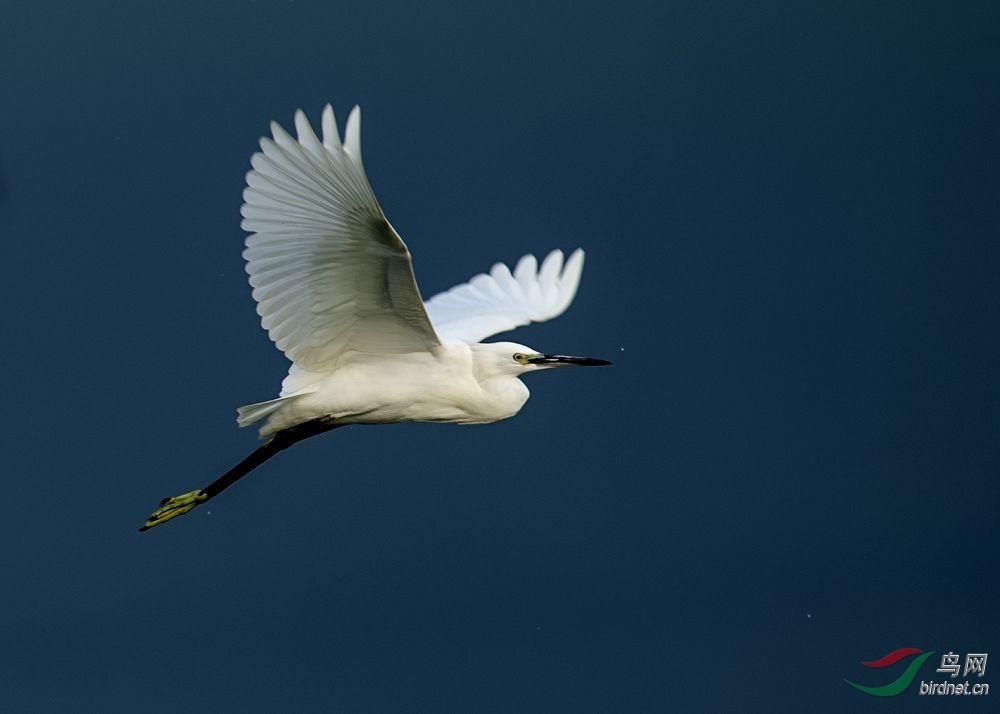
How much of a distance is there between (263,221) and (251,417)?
0.55 m

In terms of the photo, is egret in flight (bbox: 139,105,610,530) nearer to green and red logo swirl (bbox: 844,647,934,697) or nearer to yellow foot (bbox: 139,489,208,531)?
yellow foot (bbox: 139,489,208,531)

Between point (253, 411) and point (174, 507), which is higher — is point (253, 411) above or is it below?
above

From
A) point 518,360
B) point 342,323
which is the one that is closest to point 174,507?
point 342,323

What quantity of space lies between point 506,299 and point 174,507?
48.2 inches

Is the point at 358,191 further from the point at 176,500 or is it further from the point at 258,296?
the point at 176,500

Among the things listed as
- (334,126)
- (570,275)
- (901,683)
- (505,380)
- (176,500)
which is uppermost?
(334,126)

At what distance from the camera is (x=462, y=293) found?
4.55m

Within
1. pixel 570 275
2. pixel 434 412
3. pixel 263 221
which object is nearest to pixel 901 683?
pixel 570 275

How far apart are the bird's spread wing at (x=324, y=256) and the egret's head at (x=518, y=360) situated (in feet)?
0.81

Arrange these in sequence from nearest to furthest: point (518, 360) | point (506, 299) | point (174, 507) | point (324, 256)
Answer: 1. point (324, 256)
2. point (518, 360)
3. point (174, 507)
4. point (506, 299)

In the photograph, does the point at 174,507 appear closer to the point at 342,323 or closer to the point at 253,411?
the point at 253,411

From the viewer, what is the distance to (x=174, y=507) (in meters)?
4.05

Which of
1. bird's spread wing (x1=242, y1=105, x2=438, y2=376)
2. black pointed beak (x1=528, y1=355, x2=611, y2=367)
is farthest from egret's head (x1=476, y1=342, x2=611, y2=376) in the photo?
bird's spread wing (x1=242, y1=105, x2=438, y2=376)

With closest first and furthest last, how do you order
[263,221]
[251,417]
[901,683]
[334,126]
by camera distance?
[334,126] → [263,221] → [251,417] → [901,683]
